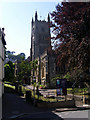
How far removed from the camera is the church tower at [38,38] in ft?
219

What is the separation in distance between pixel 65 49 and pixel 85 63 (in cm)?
290

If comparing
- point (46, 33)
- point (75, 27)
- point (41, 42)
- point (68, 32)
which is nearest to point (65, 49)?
point (68, 32)

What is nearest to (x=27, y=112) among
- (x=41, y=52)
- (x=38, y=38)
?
(x=41, y=52)

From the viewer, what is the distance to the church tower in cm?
6674

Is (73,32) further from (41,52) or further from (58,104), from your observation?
(41,52)

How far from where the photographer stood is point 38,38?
232 ft

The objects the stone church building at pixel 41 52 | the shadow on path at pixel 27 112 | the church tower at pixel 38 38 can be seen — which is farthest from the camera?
the church tower at pixel 38 38

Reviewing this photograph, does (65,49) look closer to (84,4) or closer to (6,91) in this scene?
(84,4)

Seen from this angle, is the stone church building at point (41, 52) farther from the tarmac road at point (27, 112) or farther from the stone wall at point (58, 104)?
the tarmac road at point (27, 112)

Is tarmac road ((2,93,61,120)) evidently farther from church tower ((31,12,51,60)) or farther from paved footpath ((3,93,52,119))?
church tower ((31,12,51,60))

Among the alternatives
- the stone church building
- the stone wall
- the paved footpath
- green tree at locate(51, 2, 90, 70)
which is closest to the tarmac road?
the paved footpath

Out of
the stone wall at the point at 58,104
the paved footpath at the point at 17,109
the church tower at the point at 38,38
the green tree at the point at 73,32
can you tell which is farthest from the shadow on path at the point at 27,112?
the church tower at the point at 38,38

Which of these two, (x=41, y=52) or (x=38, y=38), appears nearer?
(x=41, y=52)

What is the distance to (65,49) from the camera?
15.5 metres
